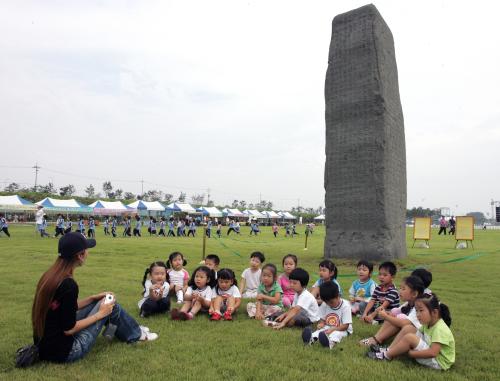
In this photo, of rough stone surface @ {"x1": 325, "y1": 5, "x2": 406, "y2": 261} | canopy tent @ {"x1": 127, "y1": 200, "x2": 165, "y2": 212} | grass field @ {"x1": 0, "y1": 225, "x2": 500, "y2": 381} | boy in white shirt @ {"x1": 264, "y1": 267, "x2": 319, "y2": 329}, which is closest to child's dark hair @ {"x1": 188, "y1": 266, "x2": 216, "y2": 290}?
grass field @ {"x1": 0, "y1": 225, "x2": 500, "y2": 381}

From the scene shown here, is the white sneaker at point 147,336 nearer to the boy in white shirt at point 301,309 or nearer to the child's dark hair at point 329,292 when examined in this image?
the boy in white shirt at point 301,309

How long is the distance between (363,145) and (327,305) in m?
7.09

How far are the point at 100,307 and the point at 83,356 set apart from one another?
0.46 m

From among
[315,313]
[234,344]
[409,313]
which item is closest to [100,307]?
[234,344]

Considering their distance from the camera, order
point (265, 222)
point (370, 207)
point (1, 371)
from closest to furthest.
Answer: point (1, 371), point (370, 207), point (265, 222)

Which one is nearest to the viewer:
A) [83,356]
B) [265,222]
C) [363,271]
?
[83,356]

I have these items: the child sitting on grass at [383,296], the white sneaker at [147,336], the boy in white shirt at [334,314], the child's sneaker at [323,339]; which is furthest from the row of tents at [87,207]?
the child's sneaker at [323,339]

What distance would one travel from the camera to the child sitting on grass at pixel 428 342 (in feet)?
12.3

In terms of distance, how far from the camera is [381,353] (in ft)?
12.9

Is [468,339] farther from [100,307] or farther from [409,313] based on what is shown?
[100,307]

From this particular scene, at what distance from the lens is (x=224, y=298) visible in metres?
5.68

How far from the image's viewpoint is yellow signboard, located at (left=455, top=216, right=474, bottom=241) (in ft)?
57.0

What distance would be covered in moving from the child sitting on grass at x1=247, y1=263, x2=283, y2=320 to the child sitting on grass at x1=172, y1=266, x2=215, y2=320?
616 millimetres

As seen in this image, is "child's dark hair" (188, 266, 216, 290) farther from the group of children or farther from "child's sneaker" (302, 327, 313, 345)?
"child's sneaker" (302, 327, 313, 345)
